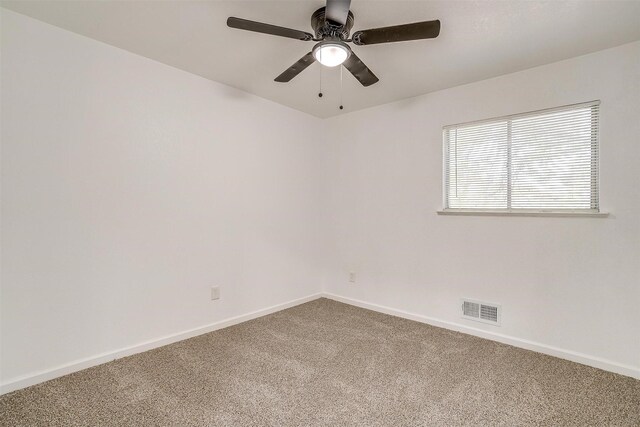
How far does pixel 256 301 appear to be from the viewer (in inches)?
130

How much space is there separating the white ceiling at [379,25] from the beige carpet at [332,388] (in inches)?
92.2

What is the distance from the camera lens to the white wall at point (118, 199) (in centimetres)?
195

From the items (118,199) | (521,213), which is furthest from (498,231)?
(118,199)

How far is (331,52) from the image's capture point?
174 centimetres

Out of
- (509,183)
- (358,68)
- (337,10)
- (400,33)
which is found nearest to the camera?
(337,10)

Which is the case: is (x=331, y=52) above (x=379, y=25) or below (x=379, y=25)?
below

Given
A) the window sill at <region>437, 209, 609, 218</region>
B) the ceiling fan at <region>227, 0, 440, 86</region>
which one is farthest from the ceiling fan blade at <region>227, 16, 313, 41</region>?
the window sill at <region>437, 209, 609, 218</region>

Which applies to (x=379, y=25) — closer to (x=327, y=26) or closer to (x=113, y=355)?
(x=327, y=26)

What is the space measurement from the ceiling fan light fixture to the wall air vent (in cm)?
242

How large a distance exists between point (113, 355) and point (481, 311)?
3.09 meters

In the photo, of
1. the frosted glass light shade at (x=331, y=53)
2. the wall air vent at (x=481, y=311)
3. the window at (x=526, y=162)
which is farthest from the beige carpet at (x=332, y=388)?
the frosted glass light shade at (x=331, y=53)

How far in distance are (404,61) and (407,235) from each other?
5.62 feet

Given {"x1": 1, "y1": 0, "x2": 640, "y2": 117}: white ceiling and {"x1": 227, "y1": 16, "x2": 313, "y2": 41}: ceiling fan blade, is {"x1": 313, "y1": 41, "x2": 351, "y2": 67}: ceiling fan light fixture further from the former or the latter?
{"x1": 1, "y1": 0, "x2": 640, "y2": 117}: white ceiling

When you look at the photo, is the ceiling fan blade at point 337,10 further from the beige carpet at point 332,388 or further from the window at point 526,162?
the beige carpet at point 332,388
